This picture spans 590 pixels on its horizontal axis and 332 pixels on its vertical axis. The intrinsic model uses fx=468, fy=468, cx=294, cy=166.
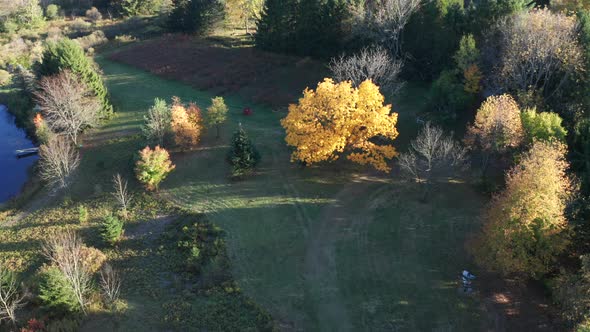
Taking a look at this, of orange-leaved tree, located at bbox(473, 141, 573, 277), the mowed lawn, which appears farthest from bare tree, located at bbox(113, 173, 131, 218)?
orange-leaved tree, located at bbox(473, 141, 573, 277)

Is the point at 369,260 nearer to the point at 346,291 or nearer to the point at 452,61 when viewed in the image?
the point at 346,291

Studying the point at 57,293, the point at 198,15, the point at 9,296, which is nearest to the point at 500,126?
the point at 57,293

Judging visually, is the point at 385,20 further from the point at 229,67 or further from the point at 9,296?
the point at 9,296

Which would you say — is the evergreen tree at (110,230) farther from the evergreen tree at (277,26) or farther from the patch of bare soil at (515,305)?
the evergreen tree at (277,26)

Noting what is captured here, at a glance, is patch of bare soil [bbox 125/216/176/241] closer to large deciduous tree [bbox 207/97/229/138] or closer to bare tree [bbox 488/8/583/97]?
large deciduous tree [bbox 207/97/229/138]

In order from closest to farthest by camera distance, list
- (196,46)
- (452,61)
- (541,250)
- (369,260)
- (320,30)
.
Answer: (541,250) → (369,260) → (452,61) → (320,30) → (196,46)

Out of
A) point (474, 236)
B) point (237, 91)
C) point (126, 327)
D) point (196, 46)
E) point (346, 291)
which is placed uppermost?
point (196, 46)

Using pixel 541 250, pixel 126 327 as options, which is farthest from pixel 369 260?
pixel 126 327

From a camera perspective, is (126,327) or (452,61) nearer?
(126,327)
